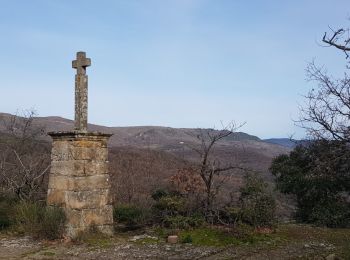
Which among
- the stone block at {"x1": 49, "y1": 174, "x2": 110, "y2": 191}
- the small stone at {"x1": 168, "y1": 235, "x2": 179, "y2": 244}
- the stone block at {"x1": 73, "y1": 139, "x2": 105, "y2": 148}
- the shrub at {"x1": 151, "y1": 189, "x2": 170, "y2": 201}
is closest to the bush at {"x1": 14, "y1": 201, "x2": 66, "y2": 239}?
the stone block at {"x1": 49, "y1": 174, "x2": 110, "y2": 191}

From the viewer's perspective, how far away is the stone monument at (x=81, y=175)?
9898 mm

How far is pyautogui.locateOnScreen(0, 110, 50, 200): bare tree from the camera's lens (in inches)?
533

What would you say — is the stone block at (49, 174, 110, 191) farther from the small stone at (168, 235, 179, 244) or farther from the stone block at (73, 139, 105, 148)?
the small stone at (168, 235, 179, 244)

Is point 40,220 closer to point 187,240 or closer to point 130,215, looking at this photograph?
point 130,215

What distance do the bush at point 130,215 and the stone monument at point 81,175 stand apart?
115 cm

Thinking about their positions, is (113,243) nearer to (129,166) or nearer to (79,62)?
(79,62)

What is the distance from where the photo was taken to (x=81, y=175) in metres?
9.97

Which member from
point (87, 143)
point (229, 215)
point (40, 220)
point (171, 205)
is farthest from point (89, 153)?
point (229, 215)

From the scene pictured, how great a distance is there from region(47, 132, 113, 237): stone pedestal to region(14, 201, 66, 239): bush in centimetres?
17

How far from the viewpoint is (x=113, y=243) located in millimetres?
9625

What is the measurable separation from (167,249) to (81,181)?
240 centimetres

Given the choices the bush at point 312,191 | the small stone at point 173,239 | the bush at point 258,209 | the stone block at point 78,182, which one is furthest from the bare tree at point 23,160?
the bush at point 312,191

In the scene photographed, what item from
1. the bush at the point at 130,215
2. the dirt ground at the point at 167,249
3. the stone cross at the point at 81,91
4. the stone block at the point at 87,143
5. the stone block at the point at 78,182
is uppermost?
the stone cross at the point at 81,91

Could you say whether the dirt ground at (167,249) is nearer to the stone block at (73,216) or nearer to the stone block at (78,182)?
the stone block at (73,216)
